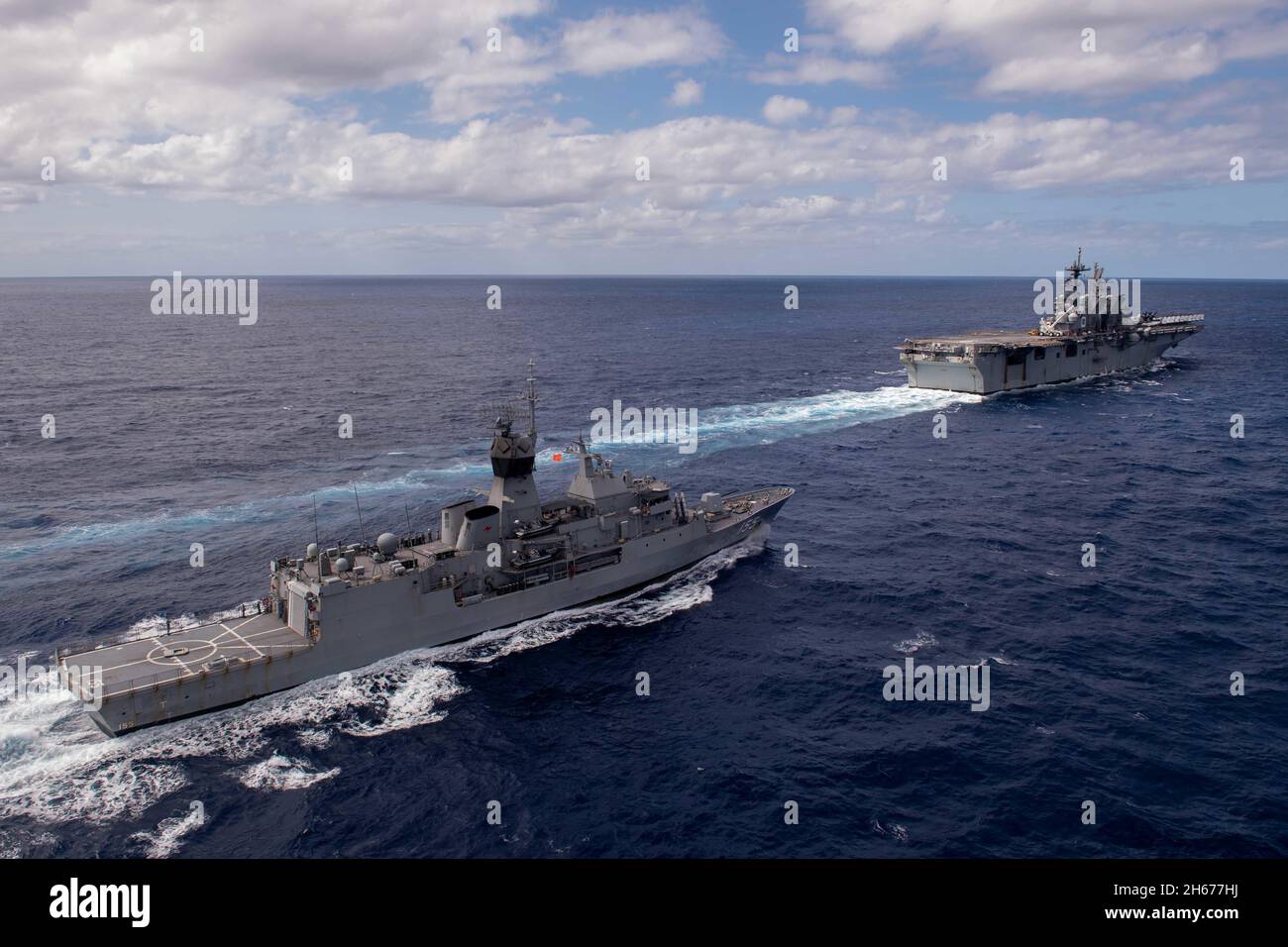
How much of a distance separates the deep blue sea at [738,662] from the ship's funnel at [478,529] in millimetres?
5316

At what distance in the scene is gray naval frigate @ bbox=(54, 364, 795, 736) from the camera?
38094 mm

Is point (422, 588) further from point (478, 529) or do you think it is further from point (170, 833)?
point (170, 833)

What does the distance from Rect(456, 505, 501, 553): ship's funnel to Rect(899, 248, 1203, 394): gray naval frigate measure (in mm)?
84273

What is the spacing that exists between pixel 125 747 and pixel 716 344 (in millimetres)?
144705

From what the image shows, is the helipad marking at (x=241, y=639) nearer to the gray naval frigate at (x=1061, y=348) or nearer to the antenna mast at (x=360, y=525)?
the antenna mast at (x=360, y=525)

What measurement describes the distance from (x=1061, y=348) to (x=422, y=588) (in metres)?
108

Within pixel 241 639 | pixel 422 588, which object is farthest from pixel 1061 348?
pixel 241 639

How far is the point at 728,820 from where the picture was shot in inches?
1207

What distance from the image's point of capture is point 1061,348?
12025 cm

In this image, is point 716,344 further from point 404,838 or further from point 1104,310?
point 404,838

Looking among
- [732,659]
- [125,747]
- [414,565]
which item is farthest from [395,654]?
[732,659]

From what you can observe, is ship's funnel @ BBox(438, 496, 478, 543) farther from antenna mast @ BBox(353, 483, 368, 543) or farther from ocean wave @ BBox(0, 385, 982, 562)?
ocean wave @ BBox(0, 385, 982, 562)

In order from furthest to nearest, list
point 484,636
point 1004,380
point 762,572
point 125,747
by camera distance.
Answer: point 1004,380 < point 762,572 < point 484,636 < point 125,747

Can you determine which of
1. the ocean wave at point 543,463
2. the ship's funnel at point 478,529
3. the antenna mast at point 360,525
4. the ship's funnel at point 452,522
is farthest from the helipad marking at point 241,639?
the ocean wave at point 543,463
